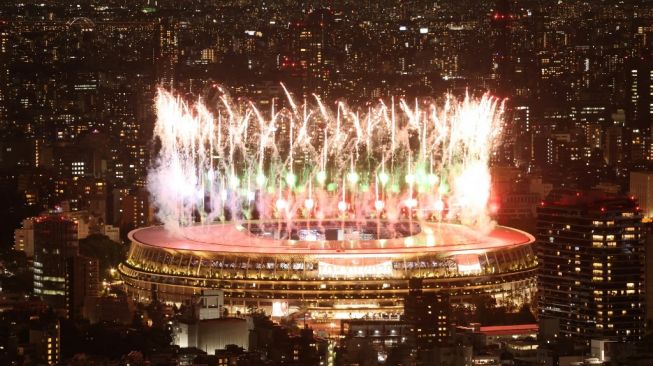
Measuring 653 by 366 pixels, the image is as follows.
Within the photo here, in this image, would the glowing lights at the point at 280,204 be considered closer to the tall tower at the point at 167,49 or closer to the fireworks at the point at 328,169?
the fireworks at the point at 328,169

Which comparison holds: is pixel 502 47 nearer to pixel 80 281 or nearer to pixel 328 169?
pixel 328 169

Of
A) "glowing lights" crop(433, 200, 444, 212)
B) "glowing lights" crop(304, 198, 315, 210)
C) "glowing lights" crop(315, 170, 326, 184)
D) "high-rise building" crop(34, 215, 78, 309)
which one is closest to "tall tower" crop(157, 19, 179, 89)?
"glowing lights" crop(315, 170, 326, 184)

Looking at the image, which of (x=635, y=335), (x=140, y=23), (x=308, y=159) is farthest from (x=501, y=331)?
(x=140, y=23)

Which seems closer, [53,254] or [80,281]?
[80,281]

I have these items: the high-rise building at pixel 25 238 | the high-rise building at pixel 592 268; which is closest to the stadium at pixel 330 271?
the high-rise building at pixel 592 268

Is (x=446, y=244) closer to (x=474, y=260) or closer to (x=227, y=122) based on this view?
(x=474, y=260)

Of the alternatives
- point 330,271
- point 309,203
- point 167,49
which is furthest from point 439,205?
point 167,49
